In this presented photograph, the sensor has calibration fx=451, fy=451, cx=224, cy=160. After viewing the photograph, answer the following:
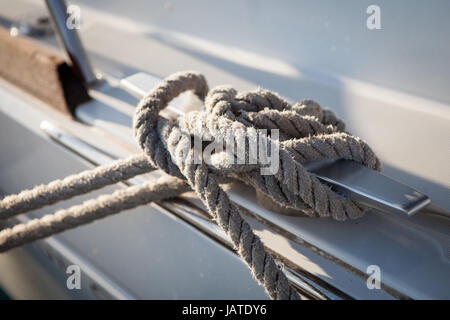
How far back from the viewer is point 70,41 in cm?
114

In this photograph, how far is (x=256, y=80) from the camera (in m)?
1.17

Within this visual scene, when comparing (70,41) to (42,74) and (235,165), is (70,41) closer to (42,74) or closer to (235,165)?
(42,74)

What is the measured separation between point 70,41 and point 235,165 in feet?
2.25

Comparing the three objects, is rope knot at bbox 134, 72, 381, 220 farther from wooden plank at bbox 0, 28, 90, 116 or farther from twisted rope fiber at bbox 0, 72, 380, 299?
wooden plank at bbox 0, 28, 90, 116

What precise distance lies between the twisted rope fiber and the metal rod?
365 millimetres

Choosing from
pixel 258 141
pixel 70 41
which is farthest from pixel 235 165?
pixel 70 41

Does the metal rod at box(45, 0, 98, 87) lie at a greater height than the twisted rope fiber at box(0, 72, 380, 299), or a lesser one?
greater

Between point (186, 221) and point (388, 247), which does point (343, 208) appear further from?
point (186, 221)

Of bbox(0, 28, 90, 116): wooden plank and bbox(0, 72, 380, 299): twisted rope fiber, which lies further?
bbox(0, 28, 90, 116): wooden plank

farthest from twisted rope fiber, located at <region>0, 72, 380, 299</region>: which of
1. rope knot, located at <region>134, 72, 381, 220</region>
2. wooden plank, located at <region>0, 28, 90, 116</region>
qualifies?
wooden plank, located at <region>0, 28, 90, 116</region>

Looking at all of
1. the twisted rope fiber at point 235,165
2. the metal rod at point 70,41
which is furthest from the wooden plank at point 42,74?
the twisted rope fiber at point 235,165

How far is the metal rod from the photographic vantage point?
1099 millimetres

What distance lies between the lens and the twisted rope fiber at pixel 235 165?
0.68 meters

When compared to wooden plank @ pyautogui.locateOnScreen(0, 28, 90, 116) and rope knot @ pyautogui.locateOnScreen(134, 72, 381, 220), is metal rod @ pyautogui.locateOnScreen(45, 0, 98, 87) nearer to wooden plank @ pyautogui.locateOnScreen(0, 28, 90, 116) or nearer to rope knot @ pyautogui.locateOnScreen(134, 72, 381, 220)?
wooden plank @ pyautogui.locateOnScreen(0, 28, 90, 116)
